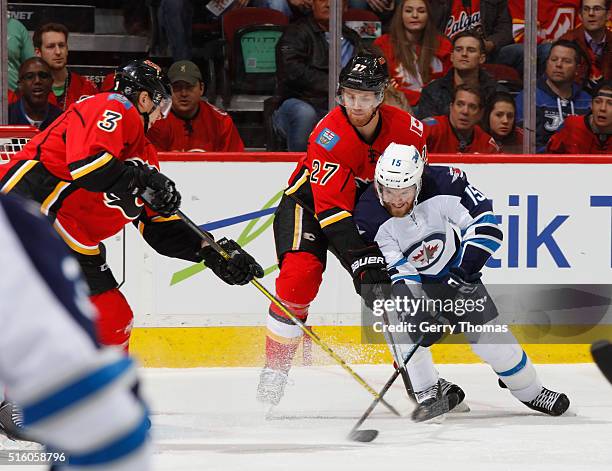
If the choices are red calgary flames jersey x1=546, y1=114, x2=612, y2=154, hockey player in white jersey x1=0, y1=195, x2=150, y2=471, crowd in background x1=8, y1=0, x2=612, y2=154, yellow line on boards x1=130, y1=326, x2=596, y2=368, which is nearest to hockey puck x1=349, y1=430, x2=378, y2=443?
yellow line on boards x1=130, y1=326, x2=596, y2=368

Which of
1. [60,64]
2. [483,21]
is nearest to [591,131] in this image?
[483,21]

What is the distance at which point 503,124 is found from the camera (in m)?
4.74

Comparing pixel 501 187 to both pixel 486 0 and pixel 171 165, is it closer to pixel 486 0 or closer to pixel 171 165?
pixel 486 0

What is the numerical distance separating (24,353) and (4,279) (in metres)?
0.05

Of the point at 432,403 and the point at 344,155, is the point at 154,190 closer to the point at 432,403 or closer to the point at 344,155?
the point at 344,155

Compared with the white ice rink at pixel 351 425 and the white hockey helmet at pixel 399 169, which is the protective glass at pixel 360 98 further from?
the white ice rink at pixel 351 425


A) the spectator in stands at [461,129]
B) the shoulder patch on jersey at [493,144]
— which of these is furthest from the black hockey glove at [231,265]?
the shoulder patch on jersey at [493,144]

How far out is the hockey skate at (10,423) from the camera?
3068mm

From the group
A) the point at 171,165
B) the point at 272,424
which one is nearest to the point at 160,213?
the point at 272,424

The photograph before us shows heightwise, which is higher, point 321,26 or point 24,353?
point 24,353

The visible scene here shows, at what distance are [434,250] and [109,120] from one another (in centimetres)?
114

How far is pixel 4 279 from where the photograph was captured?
719mm

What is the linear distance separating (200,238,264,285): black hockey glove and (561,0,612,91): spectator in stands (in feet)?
Answer: 6.56

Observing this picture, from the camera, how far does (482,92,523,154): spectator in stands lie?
471 centimetres
